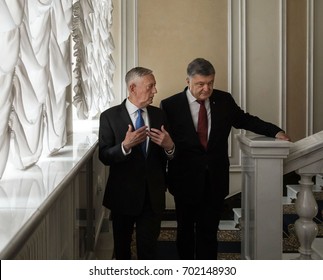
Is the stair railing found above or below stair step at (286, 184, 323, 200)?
above

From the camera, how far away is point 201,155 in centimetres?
296

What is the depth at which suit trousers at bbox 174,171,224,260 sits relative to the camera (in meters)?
2.99

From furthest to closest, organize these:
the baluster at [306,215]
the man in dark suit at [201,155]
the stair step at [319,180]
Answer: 1. the stair step at [319,180]
2. the man in dark suit at [201,155]
3. the baluster at [306,215]

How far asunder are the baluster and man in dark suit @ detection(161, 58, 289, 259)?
43 cm

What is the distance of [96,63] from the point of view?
4305 mm

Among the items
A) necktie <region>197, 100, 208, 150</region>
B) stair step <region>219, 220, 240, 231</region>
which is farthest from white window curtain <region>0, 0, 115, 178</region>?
stair step <region>219, 220, 240, 231</region>

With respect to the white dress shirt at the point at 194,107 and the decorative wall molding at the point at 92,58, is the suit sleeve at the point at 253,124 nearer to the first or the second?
the white dress shirt at the point at 194,107

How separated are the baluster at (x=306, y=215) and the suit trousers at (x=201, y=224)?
1.86 feet

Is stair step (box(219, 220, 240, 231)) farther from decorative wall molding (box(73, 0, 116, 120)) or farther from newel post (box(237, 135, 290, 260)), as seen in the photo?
newel post (box(237, 135, 290, 260))

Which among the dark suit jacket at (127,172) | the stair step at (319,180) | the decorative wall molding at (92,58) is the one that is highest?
the decorative wall molding at (92,58)

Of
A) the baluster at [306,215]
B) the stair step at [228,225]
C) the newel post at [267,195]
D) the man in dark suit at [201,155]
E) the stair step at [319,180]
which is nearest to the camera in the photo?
the baluster at [306,215]

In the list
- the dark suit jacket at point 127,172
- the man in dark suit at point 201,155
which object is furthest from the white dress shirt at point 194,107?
the dark suit jacket at point 127,172

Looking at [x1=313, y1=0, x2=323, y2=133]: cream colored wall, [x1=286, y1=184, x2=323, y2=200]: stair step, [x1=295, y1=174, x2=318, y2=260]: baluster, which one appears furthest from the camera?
[x1=313, y1=0, x2=323, y2=133]: cream colored wall

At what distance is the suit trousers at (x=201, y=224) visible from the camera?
9.80 feet
